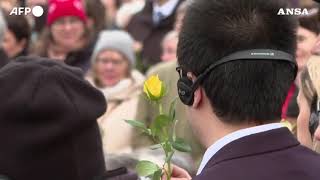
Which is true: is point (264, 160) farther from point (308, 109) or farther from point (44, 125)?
point (308, 109)

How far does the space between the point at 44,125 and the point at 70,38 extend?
13.4 ft

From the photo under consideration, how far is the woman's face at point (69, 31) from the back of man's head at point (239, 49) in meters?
4.31

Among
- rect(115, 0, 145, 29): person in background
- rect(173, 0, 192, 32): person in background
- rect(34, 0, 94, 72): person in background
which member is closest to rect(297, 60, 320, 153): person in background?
rect(173, 0, 192, 32): person in background

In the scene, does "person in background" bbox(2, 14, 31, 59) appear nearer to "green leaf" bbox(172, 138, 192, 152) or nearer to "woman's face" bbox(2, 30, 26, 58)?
"woman's face" bbox(2, 30, 26, 58)

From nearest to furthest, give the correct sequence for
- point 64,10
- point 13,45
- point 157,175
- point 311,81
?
point 157,175 → point 311,81 → point 64,10 → point 13,45

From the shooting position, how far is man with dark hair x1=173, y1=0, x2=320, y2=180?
2209mm

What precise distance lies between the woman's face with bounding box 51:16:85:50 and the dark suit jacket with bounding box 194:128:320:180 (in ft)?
14.7

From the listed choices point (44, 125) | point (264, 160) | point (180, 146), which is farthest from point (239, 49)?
point (44, 125)

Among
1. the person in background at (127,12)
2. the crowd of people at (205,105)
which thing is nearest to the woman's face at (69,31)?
the person in background at (127,12)

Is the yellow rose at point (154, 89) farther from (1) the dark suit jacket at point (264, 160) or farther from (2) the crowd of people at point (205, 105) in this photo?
(1) the dark suit jacket at point (264, 160)

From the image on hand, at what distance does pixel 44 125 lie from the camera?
103 inches

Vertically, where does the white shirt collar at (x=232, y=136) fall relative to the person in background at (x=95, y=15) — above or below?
below

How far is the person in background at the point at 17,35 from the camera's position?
646 cm

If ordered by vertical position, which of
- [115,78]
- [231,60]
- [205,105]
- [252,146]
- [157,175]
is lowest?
[115,78]
